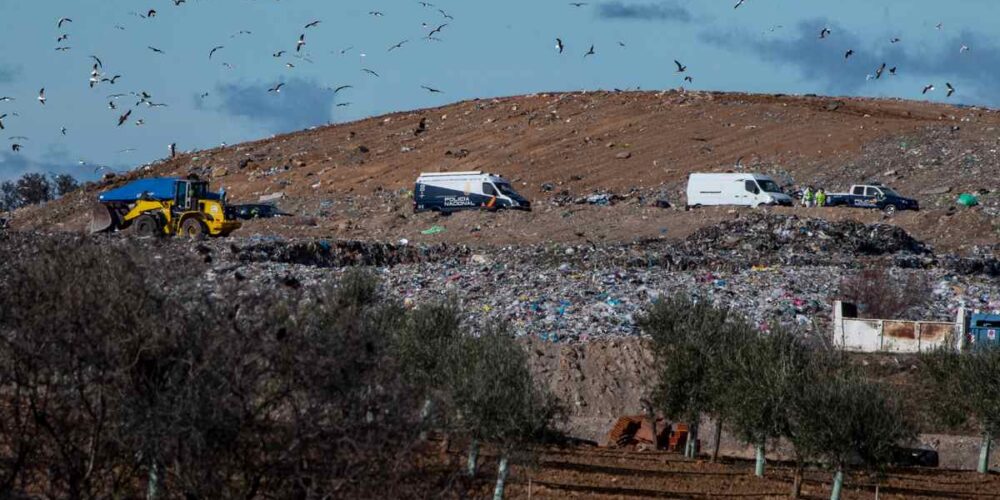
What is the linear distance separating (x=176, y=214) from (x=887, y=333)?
61.6 ft

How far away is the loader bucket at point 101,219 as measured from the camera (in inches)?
1535

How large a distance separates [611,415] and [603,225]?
15620 millimetres

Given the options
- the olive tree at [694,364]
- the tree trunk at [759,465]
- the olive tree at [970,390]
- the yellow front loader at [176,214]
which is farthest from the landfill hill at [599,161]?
the tree trunk at [759,465]

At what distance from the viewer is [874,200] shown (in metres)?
45.1

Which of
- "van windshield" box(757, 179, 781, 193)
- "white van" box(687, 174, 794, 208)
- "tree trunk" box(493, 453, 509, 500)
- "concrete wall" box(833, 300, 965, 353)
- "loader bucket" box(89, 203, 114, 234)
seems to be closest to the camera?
"tree trunk" box(493, 453, 509, 500)

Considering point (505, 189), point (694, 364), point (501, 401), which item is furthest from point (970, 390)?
point (505, 189)

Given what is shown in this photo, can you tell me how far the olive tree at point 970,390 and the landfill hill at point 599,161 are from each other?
1589 cm

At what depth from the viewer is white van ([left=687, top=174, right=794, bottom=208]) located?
151 feet

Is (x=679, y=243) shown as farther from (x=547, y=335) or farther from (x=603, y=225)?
(x=547, y=335)

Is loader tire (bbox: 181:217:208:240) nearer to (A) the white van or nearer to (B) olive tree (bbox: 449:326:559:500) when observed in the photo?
(A) the white van

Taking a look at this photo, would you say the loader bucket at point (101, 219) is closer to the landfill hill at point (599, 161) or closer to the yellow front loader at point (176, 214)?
the yellow front loader at point (176, 214)

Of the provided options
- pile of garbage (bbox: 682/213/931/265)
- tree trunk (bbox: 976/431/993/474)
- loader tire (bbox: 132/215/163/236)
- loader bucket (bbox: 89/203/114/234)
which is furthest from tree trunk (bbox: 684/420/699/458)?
loader bucket (bbox: 89/203/114/234)

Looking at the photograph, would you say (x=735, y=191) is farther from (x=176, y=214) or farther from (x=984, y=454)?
(x=984, y=454)

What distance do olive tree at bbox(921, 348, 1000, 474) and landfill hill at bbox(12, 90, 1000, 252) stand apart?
52.1 ft
